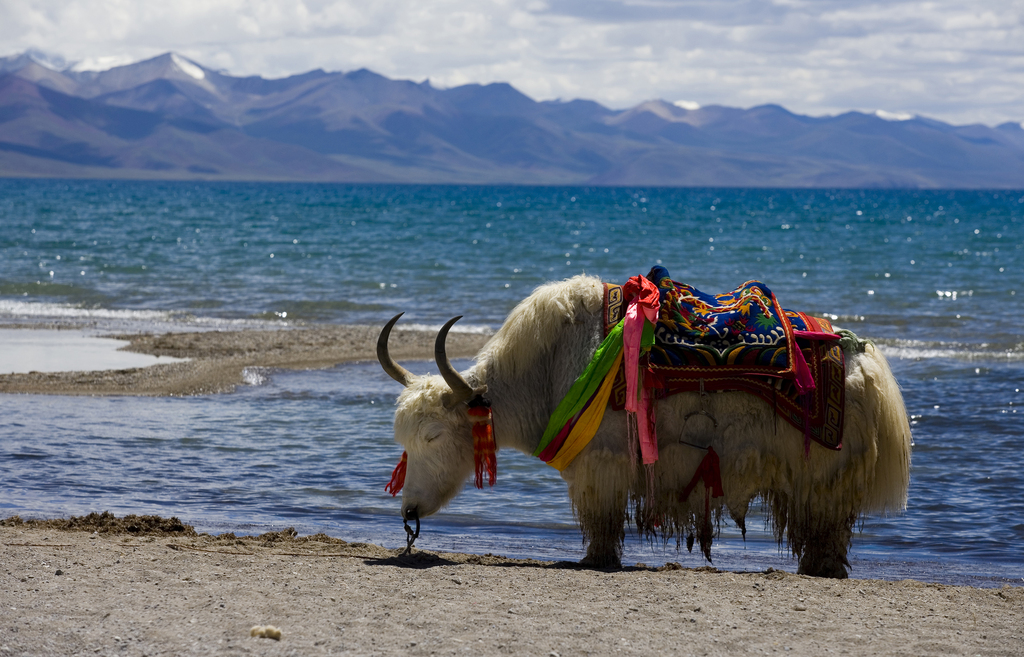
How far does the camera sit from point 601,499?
436cm

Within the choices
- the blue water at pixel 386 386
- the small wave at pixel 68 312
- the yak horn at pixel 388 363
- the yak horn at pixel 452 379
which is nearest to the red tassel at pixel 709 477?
the blue water at pixel 386 386

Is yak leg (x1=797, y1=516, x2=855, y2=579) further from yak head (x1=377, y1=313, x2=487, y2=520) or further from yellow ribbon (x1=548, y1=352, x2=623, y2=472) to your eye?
yak head (x1=377, y1=313, x2=487, y2=520)

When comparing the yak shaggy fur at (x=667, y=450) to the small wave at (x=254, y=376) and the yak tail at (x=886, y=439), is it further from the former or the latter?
the small wave at (x=254, y=376)

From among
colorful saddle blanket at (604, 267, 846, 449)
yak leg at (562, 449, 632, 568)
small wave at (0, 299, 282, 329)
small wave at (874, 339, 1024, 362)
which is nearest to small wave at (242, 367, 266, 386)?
small wave at (0, 299, 282, 329)

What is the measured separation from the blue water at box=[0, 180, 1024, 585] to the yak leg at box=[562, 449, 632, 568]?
A: 1.99 ft

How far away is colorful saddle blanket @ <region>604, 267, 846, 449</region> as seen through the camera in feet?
14.0

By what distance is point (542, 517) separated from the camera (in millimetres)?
5770

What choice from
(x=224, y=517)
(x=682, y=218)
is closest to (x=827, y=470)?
(x=224, y=517)

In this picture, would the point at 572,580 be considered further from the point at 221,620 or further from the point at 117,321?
the point at 117,321

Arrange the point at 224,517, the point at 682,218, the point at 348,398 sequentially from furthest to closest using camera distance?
the point at 682,218 < the point at 348,398 < the point at 224,517

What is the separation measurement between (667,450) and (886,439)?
91 cm

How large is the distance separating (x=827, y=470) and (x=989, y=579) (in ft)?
3.70

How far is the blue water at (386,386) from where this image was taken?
550 centimetres

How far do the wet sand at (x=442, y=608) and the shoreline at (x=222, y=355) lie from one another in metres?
4.47
